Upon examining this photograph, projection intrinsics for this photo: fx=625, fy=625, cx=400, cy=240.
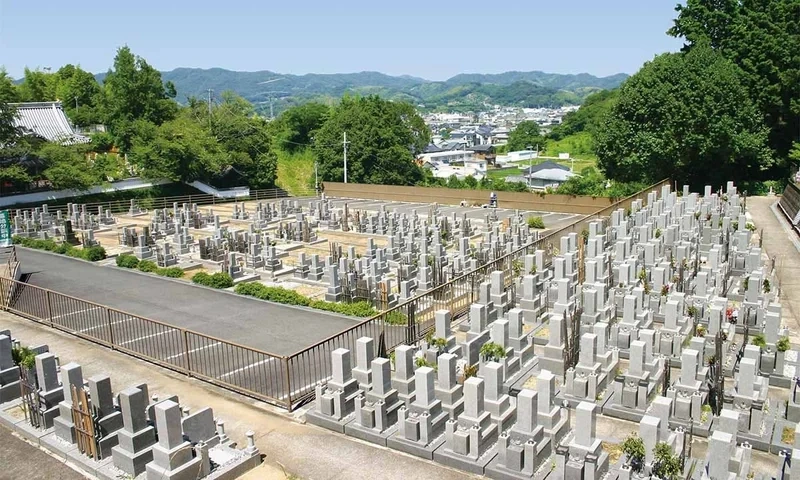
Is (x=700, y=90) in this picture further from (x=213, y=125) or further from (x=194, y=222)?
(x=213, y=125)

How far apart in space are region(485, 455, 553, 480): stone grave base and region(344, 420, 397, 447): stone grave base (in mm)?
1877

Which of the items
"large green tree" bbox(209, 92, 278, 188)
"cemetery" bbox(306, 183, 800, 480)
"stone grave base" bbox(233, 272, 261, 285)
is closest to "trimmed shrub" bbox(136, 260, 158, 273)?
"stone grave base" bbox(233, 272, 261, 285)

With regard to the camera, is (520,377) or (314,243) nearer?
(520,377)

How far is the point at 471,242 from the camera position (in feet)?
102

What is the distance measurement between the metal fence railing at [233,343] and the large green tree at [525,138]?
394 feet

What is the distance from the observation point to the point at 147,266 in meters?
25.1

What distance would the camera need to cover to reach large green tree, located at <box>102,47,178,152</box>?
177 feet

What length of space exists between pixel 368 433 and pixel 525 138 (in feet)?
446

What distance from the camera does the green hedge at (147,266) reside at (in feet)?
78.9

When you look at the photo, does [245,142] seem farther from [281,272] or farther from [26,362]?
[26,362]

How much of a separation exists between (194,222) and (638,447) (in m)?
33.0

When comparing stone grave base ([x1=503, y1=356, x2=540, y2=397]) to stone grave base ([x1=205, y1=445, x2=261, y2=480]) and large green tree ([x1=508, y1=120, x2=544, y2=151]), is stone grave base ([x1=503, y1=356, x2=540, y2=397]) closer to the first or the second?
stone grave base ([x1=205, y1=445, x2=261, y2=480])

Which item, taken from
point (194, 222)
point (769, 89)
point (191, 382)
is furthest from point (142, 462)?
point (769, 89)

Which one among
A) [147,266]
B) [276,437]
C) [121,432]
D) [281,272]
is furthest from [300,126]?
[121,432]
